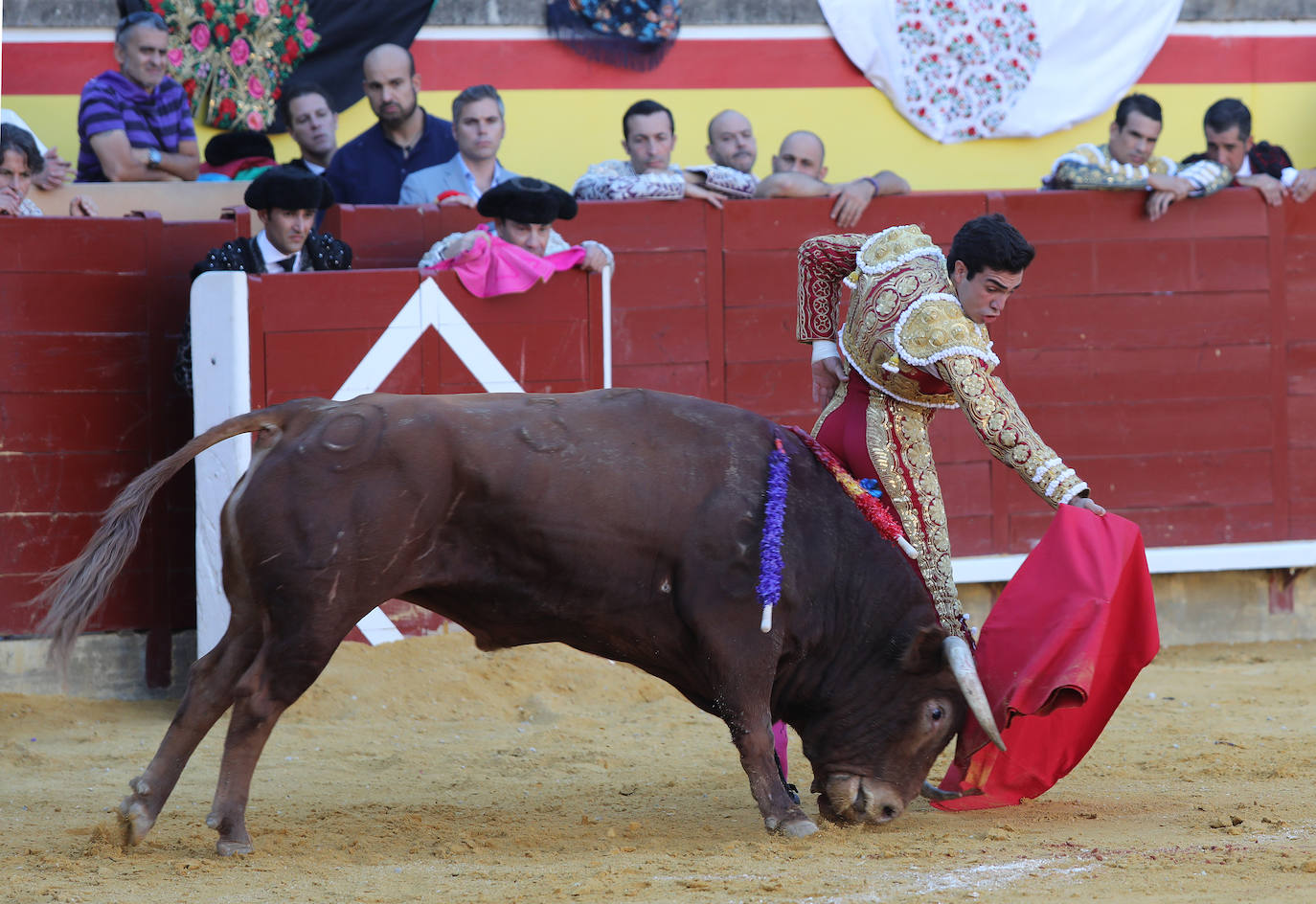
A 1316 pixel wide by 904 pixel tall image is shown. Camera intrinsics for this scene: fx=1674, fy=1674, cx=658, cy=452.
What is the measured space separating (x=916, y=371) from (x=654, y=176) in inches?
95.0

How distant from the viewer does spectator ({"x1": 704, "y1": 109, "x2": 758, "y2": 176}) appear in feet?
21.0

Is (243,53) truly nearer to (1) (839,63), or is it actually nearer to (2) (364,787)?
(1) (839,63)

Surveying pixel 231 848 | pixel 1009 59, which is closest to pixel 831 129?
pixel 1009 59

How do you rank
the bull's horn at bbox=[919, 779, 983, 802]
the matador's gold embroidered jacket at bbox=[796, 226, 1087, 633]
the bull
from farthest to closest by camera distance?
the bull's horn at bbox=[919, 779, 983, 802], the matador's gold embroidered jacket at bbox=[796, 226, 1087, 633], the bull

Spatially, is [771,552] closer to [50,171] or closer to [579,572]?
[579,572]

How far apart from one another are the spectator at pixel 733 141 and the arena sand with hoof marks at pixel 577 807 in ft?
6.74

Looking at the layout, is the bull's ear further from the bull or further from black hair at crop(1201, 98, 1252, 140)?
black hair at crop(1201, 98, 1252, 140)

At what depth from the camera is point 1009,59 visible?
8.08m

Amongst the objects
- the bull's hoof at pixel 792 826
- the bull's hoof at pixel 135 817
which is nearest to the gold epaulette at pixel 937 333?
the bull's hoof at pixel 792 826

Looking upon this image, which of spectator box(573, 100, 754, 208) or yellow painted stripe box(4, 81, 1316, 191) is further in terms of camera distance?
yellow painted stripe box(4, 81, 1316, 191)

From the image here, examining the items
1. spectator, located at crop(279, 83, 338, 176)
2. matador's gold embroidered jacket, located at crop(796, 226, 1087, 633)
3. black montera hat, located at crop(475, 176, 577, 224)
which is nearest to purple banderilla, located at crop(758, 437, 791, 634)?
matador's gold embroidered jacket, located at crop(796, 226, 1087, 633)

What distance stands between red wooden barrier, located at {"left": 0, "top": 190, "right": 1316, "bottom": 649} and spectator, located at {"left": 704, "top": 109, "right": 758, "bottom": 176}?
1.61 feet

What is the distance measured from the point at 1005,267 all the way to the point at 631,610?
107 cm

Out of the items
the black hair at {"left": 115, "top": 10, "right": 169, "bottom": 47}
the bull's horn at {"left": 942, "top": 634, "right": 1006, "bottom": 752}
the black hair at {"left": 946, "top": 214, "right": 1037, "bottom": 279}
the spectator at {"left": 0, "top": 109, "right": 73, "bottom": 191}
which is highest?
the black hair at {"left": 115, "top": 10, "right": 169, "bottom": 47}
